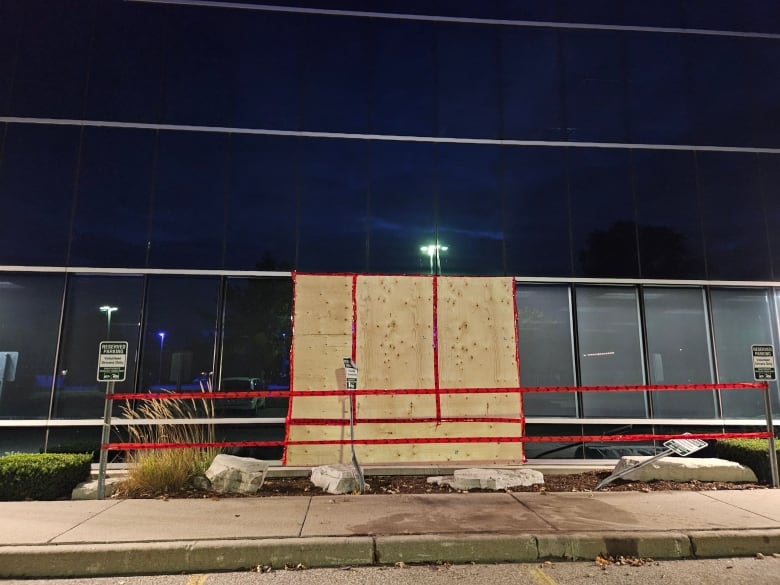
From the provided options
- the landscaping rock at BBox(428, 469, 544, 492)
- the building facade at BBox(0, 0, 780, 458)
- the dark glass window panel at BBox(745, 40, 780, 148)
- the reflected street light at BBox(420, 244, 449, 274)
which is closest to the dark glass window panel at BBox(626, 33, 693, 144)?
the building facade at BBox(0, 0, 780, 458)

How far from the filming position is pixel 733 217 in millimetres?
10859

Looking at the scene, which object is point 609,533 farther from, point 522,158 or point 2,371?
point 2,371

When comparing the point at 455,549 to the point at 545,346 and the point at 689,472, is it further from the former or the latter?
the point at 545,346

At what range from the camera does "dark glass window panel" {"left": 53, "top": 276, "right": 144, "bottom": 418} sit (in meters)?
9.10

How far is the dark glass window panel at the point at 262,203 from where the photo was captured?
32.5 ft

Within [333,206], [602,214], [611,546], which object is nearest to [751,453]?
[611,546]

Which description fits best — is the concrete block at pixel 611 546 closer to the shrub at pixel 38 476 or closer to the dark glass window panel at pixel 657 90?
the shrub at pixel 38 476

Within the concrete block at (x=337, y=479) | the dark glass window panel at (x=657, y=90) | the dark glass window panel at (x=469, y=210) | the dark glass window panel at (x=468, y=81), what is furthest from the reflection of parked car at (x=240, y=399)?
the dark glass window panel at (x=657, y=90)

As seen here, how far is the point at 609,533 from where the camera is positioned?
Result: 5445mm

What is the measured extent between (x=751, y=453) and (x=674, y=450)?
1586 mm

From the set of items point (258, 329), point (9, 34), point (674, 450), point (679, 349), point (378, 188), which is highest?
point (9, 34)

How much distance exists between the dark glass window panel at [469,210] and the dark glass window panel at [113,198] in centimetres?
583

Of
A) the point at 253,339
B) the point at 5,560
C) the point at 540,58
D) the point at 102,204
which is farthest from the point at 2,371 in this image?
the point at 540,58

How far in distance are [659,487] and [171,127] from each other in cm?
1087
